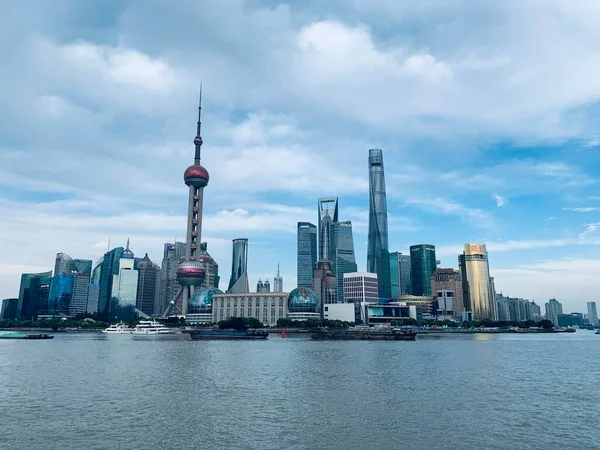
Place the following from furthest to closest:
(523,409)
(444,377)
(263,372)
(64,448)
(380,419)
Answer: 1. (263,372)
2. (444,377)
3. (523,409)
4. (380,419)
5. (64,448)

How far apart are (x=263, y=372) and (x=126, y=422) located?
3785 cm

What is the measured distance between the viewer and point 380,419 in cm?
4506

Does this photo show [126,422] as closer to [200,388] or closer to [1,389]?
[200,388]

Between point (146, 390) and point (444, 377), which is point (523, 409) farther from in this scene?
point (146, 390)

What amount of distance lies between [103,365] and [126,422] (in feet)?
166

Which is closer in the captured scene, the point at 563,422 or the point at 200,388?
the point at 563,422

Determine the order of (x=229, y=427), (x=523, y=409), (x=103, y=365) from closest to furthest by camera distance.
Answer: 1. (x=229, y=427)
2. (x=523, y=409)
3. (x=103, y=365)

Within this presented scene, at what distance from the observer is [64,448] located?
3562 centimetres

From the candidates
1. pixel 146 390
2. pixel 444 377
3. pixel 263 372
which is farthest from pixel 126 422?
pixel 444 377

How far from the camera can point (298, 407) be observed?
50.4 meters

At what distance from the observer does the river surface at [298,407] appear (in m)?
38.3

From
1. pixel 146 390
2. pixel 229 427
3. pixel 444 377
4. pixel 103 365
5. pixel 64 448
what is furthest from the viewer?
pixel 103 365

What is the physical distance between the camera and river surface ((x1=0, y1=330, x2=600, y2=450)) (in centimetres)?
3828

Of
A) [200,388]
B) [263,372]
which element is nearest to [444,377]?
[263,372]
